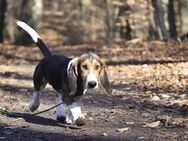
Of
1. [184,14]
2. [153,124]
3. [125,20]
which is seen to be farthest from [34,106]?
[184,14]

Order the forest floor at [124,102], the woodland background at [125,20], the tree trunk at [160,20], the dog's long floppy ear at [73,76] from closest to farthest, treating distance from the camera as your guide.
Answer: the dog's long floppy ear at [73,76] < the forest floor at [124,102] < the tree trunk at [160,20] < the woodland background at [125,20]

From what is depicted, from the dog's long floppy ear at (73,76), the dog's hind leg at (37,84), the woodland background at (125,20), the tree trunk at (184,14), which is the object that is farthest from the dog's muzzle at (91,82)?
the tree trunk at (184,14)

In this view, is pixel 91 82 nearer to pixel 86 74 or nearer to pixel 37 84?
pixel 86 74

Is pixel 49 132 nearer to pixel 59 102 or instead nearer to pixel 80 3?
pixel 59 102

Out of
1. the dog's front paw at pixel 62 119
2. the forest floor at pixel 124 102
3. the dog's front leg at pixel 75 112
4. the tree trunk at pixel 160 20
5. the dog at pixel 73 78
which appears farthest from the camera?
the tree trunk at pixel 160 20

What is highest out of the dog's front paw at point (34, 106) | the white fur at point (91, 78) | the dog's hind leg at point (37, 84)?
the white fur at point (91, 78)

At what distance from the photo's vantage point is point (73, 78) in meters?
8.43

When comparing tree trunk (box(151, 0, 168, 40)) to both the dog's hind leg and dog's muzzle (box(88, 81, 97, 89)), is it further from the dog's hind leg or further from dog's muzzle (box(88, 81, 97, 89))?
dog's muzzle (box(88, 81, 97, 89))

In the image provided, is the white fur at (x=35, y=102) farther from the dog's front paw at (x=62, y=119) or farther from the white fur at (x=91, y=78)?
the white fur at (x=91, y=78)

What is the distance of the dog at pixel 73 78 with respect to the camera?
8281 mm

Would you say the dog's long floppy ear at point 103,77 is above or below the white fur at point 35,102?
above

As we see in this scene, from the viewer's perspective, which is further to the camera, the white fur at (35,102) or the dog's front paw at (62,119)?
the white fur at (35,102)

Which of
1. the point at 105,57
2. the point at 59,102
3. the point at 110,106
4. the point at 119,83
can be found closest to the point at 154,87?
the point at 119,83

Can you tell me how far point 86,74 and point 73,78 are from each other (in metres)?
0.25
